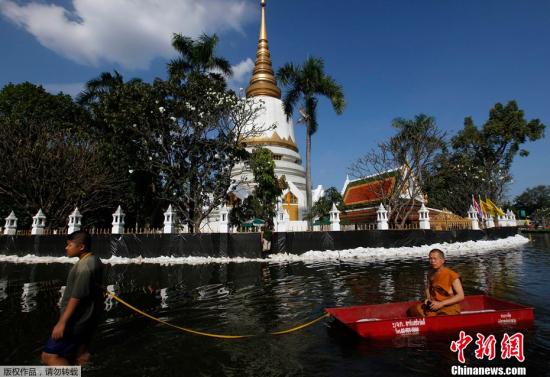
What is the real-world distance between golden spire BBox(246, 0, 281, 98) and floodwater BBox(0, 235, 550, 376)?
101ft

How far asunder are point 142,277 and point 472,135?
42.7 meters

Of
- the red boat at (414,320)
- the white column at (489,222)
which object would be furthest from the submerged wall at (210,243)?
the white column at (489,222)

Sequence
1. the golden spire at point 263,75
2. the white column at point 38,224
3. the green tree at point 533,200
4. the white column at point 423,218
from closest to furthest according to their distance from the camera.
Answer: the white column at point 38,224
the white column at point 423,218
the golden spire at point 263,75
the green tree at point 533,200

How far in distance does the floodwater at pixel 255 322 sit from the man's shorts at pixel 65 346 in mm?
1280

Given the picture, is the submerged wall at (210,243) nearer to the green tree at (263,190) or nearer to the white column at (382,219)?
the white column at (382,219)

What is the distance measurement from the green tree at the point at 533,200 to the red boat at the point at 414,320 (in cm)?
8194

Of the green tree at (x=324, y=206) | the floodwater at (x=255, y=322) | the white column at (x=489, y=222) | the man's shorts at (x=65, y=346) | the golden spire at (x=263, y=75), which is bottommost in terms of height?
the floodwater at (x=255, y=322)

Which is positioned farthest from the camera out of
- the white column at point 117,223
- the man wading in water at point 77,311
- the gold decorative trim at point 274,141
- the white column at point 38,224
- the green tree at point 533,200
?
the green tree at point 533,200

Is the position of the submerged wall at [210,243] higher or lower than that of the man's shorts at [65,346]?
higher

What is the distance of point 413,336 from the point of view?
5598mm

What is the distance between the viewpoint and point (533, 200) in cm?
7388

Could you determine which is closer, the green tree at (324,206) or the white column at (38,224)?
the white column at (38,224)

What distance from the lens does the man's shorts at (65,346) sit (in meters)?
3.49

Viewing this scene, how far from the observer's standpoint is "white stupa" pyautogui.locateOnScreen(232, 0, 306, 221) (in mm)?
34375
